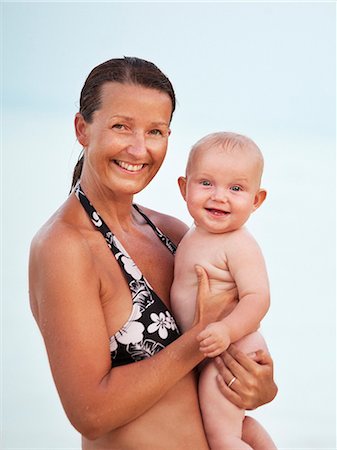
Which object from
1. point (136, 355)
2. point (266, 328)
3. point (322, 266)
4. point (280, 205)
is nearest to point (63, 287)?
point (136, 355)

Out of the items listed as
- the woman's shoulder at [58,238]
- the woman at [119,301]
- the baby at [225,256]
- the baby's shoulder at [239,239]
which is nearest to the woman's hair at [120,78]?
the woman at [119,301]

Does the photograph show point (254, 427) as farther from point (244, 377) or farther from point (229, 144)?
point (229, 144)

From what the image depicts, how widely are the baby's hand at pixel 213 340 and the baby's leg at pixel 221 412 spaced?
174mm

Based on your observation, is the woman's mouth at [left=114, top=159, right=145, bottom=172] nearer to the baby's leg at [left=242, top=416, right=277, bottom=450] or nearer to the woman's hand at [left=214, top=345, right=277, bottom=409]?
the woman's hand at [left=214, top=345, right=277, bottom=409]

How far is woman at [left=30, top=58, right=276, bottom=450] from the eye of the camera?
2.33 metres

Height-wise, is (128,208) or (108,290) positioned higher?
(128,208)

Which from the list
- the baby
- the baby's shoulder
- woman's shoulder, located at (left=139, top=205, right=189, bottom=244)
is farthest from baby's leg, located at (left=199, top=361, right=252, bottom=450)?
woman's shoulder, located at (left=139, top=205, right=189, bottom=244)

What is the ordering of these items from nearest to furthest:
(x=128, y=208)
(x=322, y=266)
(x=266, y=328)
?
(x=128, y=208)
(x=266, y=328)
(x=322, y=266)

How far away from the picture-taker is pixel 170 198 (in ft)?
29.2

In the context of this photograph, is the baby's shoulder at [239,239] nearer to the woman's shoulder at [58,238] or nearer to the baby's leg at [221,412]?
the baby's leg at [221,412]

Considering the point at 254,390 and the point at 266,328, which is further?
the point at 266,328

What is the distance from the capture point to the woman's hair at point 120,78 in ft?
8.54

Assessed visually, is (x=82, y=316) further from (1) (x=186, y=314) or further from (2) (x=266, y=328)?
(2) (x=266, y=328)

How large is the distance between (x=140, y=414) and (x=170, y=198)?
6.54 m
